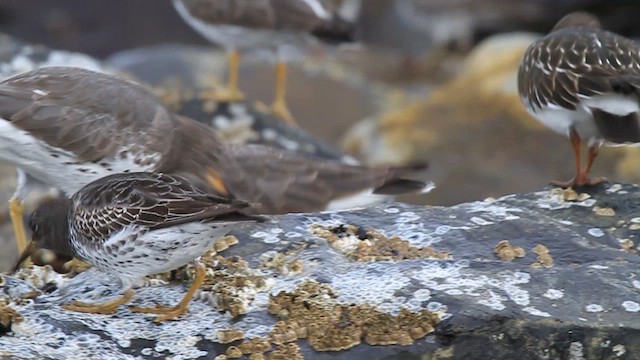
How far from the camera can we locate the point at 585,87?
6.09 m

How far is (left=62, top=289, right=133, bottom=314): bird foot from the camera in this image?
4678 millimetres

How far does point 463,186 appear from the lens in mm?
12430

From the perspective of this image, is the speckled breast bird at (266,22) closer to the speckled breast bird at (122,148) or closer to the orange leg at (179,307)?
the speckled breast bird at (122,148)

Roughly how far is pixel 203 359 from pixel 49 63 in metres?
7.99

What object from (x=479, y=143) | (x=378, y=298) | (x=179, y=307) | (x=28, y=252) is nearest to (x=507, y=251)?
(x=378, y=298)

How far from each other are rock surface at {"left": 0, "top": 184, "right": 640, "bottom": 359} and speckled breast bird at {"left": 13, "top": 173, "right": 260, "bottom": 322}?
114 millimetres

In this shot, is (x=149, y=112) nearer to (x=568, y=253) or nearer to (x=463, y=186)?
(x=568, y=253)

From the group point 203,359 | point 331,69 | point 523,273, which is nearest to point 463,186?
point 331,69

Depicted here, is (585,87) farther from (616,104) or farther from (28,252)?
(28,252)

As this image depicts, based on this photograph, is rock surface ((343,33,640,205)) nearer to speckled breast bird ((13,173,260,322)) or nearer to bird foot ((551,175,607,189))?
bird foot ((551,175,607,189))

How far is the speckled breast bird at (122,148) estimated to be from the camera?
680 cm

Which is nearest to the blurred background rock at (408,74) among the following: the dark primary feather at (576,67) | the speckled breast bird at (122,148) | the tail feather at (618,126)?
the speckled breast bird at (122,148)

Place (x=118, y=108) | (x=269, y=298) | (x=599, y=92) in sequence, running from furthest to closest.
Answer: (x=118, y=108), (x=599, y=92), (x=269, y=298)

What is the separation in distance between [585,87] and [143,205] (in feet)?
8.58
